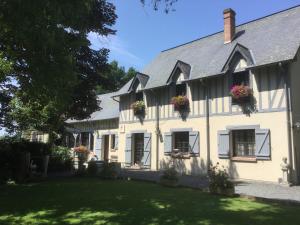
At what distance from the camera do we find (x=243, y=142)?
14.0 metres

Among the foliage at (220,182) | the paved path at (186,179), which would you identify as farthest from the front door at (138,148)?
the foliage at (220,182)

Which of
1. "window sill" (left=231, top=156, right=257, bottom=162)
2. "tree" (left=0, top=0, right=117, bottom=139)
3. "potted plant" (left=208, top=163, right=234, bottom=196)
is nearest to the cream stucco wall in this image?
"window sill" (left=231, top=156, right=257, bottom=162)

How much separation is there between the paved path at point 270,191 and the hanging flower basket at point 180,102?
520cm

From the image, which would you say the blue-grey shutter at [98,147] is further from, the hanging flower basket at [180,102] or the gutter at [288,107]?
the gutter at [288,107]

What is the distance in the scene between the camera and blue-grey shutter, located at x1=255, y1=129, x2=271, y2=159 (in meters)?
12.6

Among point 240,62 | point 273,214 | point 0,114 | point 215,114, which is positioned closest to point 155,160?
point 215,114

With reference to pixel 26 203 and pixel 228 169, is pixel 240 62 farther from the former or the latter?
pixel 26 203

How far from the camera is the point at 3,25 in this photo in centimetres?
742

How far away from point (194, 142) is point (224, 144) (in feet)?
5.47

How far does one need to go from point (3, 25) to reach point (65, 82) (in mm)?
1955

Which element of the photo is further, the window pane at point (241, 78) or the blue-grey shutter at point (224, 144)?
the blue-grey shutter at point (224, 144)

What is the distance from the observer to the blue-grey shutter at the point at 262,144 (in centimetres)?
1257

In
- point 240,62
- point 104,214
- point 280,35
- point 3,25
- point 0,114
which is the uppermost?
point 280,35

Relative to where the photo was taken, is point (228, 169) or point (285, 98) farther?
point (228, 169)
